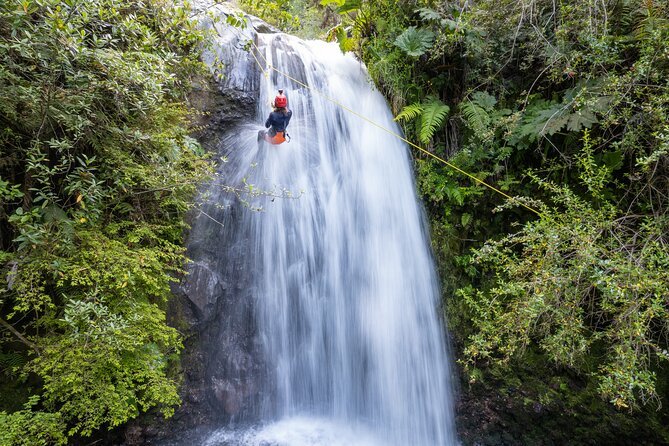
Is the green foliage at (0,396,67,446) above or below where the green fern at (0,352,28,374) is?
below

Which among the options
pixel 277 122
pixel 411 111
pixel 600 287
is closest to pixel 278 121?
pixel 277 122

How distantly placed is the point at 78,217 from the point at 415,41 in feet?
16.0

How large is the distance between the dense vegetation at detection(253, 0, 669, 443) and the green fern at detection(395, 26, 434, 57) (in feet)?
0.10

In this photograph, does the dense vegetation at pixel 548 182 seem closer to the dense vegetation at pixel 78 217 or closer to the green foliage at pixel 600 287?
the green foliage at pixel 600 287

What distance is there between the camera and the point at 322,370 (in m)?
4.68

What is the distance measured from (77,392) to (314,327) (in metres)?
2.69

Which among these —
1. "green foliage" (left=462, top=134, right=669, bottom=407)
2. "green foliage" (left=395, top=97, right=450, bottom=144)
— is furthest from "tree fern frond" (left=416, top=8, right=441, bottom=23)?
"green foliage" (left=462, top=134, right=669, bottom=407)

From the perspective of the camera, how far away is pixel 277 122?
466cm

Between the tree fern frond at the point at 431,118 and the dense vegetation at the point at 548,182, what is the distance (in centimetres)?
Result: 3

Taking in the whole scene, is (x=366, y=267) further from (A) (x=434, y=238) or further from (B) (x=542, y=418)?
(B) (x=542, y=418)

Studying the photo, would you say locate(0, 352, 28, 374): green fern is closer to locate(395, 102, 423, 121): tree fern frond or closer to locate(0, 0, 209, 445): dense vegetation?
locate(0, 0, 209, 445): dense vegetation

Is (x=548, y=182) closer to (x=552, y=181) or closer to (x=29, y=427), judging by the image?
(x=552, y=181)

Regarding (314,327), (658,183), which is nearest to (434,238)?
(314,327)

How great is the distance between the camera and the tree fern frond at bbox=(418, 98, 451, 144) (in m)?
4.78
